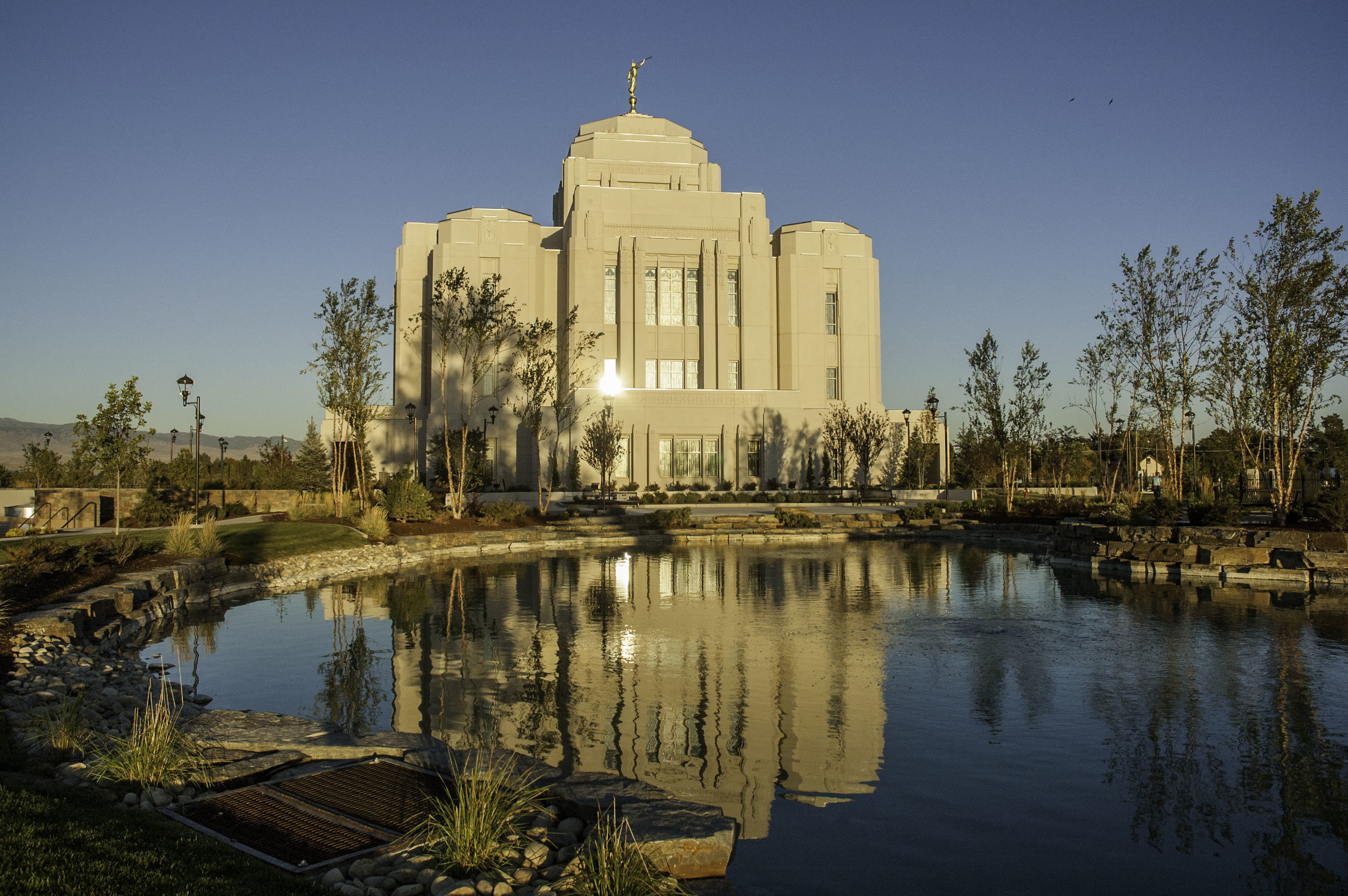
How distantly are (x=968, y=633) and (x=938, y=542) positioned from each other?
17.4 m

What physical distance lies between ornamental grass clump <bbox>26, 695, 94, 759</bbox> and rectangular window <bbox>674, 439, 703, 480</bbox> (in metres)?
39.9

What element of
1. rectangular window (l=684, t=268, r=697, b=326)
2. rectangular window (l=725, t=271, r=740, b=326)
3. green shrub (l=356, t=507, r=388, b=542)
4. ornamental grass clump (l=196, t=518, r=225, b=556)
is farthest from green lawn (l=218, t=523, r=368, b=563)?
rectangular window (l=725, t=271, r=740, b=326)

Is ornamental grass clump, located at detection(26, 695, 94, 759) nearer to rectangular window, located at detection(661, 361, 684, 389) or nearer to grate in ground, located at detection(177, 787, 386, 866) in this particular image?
grate in ground, located at detection(177, 787, 386, 866)

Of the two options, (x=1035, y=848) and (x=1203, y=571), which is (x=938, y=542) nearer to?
(x=1203, y=571)

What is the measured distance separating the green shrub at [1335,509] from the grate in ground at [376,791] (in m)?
18.6

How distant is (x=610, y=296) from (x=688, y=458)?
1215cm

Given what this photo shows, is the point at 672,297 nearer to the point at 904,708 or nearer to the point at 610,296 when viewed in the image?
the point at 610,296

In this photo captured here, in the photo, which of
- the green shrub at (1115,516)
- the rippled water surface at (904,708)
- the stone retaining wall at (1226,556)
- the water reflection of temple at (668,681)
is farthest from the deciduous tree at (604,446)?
the rippled water surface at (904,708)

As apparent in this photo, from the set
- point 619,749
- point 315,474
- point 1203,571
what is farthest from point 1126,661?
point 315,474

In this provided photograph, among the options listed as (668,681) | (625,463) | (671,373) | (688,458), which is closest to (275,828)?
(668,681)

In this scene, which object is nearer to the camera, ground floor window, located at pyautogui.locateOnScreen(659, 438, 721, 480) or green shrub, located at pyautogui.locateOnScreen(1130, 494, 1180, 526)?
green shrub, located at pyautogui.locateOnScreen(1130, 494, 1180, 526)

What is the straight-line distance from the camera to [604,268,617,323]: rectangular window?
5262 cm

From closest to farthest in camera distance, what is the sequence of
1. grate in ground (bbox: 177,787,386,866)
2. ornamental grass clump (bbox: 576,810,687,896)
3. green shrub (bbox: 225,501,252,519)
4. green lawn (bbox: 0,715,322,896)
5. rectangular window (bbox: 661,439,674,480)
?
1. green lawn (bbox: 0,715,322,896)
2. ornamental grass clump (bbox: 576,810,687,896)
3. grate in ground (bbox: 177,787,386,866)
4. green shrub (bbox: 225,501,252,519)
5. rectangular window (bbox: 661,439,674,480)

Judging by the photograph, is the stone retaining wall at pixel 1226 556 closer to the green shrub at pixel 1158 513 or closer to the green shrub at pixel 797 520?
Answer: the green shrub at pixel 1158 513
